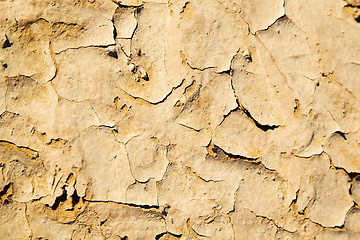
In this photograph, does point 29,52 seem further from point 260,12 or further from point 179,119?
point 260,12

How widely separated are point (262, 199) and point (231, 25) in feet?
3.40

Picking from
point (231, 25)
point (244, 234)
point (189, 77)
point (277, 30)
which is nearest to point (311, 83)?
point (277, 30)

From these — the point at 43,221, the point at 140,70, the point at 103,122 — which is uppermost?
the point at 140,70

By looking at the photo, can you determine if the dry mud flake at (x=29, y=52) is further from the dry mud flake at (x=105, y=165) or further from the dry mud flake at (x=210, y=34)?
the dry mud flake at (x=210, y=34)

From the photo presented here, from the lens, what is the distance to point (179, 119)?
1745 mm

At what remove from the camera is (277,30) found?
171 cm

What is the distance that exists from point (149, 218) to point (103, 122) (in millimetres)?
637

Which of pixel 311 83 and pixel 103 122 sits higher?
pixel 311 83

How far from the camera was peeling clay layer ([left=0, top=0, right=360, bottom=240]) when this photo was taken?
170cm

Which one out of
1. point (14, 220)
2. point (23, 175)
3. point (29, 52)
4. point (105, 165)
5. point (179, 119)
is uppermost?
point (29, 52)

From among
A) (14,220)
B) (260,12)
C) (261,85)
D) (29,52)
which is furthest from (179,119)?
(14,220)

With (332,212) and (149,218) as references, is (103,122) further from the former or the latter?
(332,212)

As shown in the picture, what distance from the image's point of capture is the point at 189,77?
5.70ft

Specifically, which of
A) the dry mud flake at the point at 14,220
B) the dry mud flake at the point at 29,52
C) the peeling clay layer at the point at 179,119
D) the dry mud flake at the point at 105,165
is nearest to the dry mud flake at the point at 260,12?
the peeling clay layer at the point at 179,119
